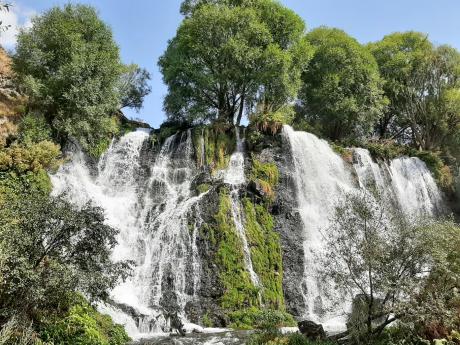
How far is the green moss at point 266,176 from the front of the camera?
24844 millimetres

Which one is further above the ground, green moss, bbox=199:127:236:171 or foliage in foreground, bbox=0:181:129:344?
green moss, bbox=199:127:236:171

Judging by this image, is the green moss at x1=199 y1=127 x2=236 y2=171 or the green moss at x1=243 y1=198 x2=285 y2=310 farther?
the green moss at x1=199 y1=127 x2=236 y2=171

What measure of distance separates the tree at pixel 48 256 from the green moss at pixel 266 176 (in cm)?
1241

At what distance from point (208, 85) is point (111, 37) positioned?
7299mm

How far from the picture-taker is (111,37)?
29094 mm

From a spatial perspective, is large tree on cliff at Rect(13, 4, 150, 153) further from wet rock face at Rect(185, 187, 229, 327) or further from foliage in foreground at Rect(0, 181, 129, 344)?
foliage in foreground at Rect(0, 181, 129, 344)

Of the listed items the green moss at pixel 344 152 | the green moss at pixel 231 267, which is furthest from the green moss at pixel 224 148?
the green moss at pixel 344 152

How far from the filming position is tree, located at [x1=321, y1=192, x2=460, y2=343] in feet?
38.4

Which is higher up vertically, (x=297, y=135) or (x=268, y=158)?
(x=297, y=135)

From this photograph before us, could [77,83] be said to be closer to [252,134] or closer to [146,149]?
[146,149]

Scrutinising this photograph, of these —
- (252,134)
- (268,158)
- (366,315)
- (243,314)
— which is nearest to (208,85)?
(252,134)

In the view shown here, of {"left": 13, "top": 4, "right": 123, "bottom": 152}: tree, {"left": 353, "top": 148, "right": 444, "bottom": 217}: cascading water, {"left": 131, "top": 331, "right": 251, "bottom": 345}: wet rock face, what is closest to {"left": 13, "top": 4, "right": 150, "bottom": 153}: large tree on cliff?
{"left": 13, "top": 4, "right": 123, "bottom": 152}: tree

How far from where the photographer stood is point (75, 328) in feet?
39.6

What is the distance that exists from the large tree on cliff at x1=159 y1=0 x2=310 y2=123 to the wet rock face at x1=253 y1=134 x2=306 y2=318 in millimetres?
4662
